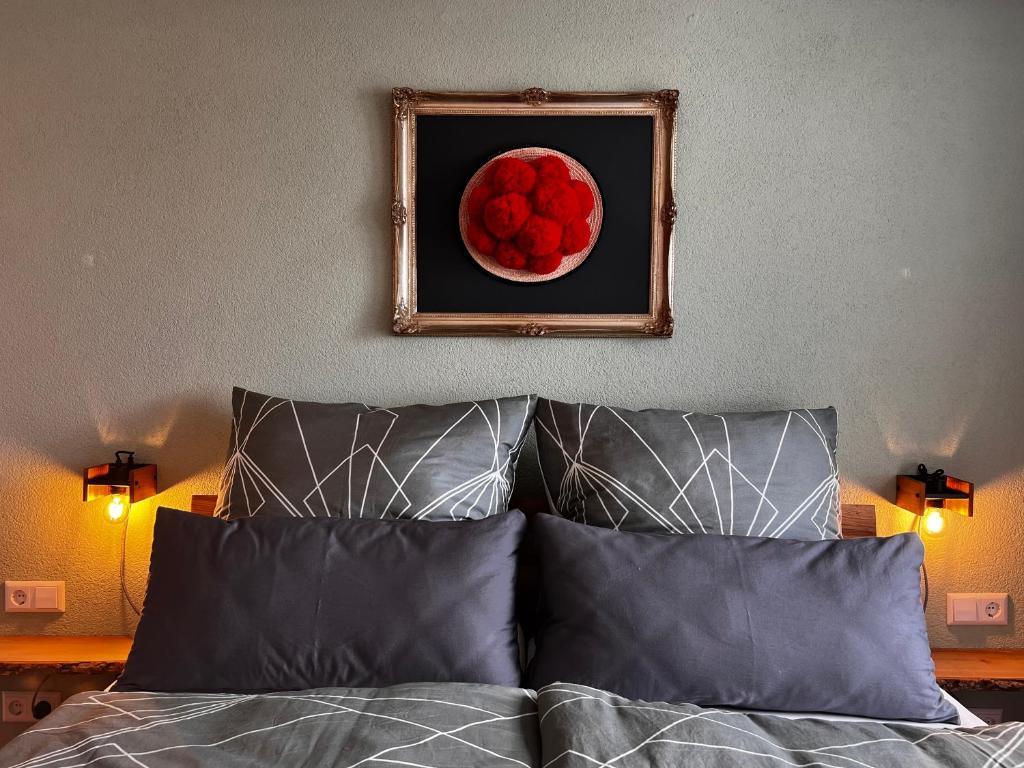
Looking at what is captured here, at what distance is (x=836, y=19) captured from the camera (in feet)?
6.24

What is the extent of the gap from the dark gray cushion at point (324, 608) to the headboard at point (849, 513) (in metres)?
0.37

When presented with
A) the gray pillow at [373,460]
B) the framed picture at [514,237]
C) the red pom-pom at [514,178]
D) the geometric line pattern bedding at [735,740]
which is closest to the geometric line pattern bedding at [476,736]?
the geometric line pattern bedding at [735,740]

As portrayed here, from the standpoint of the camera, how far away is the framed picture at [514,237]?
6.24 ft

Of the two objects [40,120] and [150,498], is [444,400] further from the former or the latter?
[40,120]

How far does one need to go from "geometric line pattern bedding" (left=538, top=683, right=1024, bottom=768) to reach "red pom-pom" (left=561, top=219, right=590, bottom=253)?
1140 mm

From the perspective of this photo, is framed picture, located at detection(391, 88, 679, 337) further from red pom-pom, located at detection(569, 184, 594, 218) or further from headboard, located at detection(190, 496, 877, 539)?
headboard, located at detection(190, 496, 877, 539)

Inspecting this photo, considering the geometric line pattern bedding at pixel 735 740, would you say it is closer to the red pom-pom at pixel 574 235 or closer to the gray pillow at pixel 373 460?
the gray pillow at pixel 373 460

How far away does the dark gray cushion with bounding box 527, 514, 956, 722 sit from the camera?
4.37 ft

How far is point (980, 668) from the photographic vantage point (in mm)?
1771

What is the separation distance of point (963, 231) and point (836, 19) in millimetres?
691

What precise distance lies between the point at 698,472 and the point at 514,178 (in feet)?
2.99

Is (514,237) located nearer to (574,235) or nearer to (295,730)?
(574,235)

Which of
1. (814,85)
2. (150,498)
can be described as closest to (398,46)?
(814,85)

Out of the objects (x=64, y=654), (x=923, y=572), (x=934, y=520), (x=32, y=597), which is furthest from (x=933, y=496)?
(x=32, y=597)
